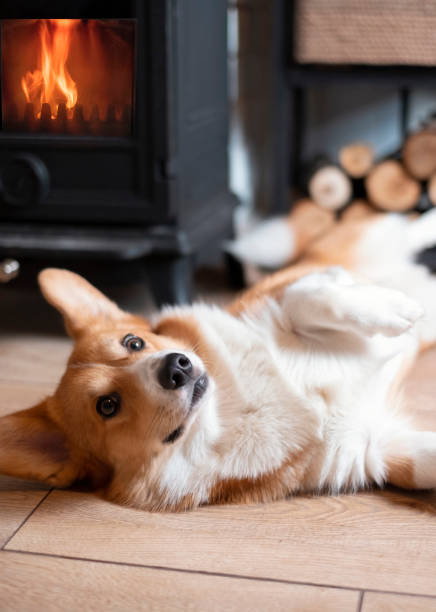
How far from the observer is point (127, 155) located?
199 cm

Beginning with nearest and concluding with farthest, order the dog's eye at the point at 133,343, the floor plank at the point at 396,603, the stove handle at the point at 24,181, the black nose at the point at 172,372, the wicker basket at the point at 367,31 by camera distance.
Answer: the floor plank at the point at 396,603, the black nose at the point at 172,372, the dog's eye at the point at 133,343, the stove handle at the point at 24,181, the wicker basket at the point at 367,31

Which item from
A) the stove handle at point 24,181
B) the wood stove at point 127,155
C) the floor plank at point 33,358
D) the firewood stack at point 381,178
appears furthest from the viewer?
the firewood stack at point 381,178

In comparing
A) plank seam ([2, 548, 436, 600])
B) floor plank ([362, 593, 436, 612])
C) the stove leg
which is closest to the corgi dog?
plank seam ([2, 548, 436, 600])

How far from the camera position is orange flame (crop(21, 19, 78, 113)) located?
4.93 feet

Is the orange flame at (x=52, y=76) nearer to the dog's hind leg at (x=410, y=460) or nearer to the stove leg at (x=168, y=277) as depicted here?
the stove leg at (x=168, y=277)

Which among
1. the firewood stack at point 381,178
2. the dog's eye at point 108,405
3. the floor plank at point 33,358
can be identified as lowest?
the floor plank at point 33,358

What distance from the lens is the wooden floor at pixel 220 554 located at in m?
1.07

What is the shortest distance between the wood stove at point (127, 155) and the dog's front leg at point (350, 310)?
638mm

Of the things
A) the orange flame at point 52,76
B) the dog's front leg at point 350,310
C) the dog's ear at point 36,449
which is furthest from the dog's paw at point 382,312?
the orange flame at point 52,76

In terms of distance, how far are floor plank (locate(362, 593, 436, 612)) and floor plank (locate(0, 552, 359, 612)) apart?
0.07ft

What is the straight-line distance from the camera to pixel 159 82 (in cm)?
193

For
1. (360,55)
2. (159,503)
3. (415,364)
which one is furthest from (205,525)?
(360,55)

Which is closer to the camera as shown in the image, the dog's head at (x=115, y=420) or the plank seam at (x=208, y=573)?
the plank seam at (x=208, y=573)

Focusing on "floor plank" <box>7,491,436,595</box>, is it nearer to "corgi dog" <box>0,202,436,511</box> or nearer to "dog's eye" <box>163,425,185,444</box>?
"corgi dog" <box>0,202,436,511</box>
